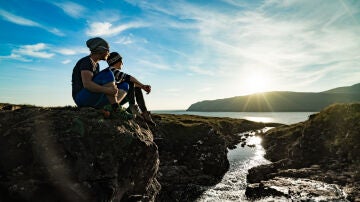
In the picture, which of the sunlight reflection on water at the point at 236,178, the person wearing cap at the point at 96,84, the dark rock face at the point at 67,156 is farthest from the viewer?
the sunlight reflection on water at the point at 236,178

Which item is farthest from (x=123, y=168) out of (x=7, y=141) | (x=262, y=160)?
(x=262, y=160)

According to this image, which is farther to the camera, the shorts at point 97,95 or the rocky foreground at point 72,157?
the shorts at point 97,95

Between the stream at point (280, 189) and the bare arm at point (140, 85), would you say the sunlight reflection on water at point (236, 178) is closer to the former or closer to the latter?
the stream at point (280, 189)

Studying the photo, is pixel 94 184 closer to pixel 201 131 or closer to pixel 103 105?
pixel 103 105

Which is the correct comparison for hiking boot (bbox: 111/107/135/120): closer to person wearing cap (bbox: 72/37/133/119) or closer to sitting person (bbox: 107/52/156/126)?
person wearing cap (bbox: 72/37/133/119)

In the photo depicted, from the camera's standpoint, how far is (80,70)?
10.2 m

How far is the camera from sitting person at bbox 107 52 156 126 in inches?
472

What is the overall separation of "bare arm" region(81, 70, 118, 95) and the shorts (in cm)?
26

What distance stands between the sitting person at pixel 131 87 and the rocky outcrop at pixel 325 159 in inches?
760

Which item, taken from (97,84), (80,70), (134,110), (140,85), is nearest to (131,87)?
(140,85)

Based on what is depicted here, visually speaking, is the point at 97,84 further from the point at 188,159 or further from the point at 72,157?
the point at 188,159

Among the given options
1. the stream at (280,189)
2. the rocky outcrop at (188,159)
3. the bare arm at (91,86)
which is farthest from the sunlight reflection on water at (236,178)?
the bare arm at (91,86)

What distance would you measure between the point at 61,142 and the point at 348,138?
37.8 meters

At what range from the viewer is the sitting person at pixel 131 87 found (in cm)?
1199
